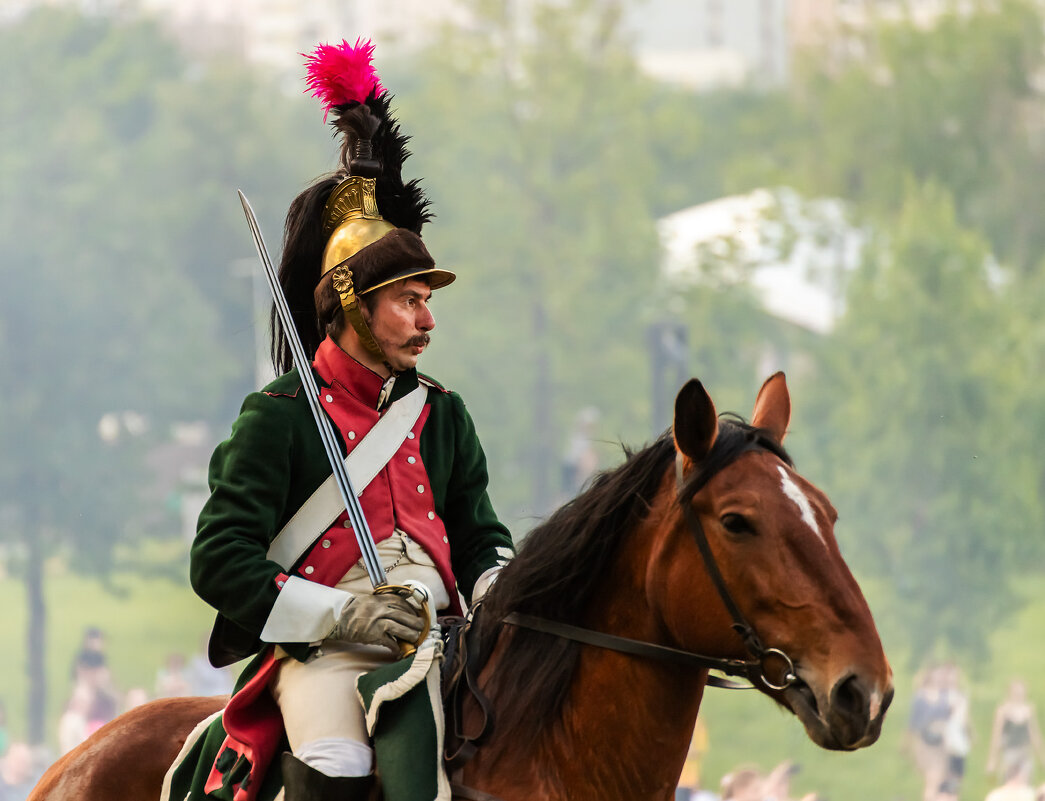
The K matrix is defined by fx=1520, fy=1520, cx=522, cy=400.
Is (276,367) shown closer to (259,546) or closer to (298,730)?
(259,546)

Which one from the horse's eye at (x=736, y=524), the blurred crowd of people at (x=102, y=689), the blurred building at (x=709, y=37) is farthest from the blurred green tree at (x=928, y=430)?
the horse's eye at (x=736, y=524)

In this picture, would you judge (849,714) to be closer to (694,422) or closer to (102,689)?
(694,422)

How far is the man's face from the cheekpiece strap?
0.02 metres

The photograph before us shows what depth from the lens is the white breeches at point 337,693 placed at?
324cm

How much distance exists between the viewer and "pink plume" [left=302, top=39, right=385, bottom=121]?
3846mm

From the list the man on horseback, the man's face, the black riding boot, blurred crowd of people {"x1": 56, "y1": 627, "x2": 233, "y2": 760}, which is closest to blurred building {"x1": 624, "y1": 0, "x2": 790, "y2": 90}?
blurred crowd of people {"x1": 56, "y1": 627, "x2": 233, "y2": 760}

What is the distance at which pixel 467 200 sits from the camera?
22578mm

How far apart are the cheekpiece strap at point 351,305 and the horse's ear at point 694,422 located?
0.89m

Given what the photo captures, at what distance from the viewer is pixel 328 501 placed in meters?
3.48

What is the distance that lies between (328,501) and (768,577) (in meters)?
1.10

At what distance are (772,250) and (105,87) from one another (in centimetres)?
1087

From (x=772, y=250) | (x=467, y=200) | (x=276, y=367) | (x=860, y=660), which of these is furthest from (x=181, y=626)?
(x=860, y=660)

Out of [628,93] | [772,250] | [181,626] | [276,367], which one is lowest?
[181,626]

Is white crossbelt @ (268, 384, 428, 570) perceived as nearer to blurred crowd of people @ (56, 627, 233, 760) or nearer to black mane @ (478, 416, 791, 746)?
black mane @ (478, 416, 791, 746)
